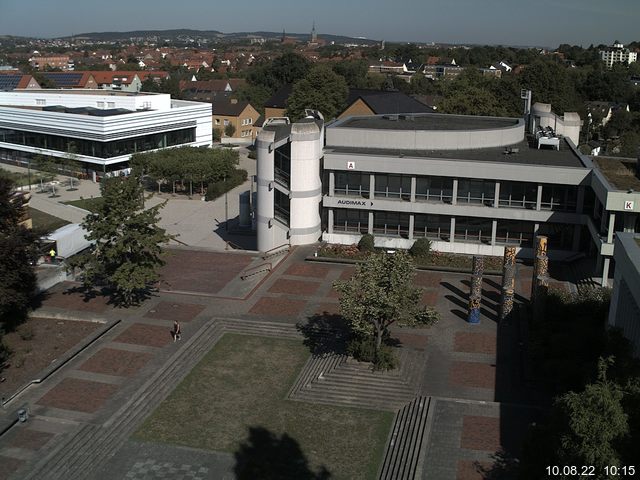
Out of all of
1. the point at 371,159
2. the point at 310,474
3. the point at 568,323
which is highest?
the point at 371,159

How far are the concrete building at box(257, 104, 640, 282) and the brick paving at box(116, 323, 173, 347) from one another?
1318 cm

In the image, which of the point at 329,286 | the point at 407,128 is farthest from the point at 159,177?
the point at 329,286

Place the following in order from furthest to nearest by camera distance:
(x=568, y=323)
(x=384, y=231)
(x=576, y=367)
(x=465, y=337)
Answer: (x=384, y=231)
(x=465, y=337)
(x=568, y=323)
(x=576, y=367)

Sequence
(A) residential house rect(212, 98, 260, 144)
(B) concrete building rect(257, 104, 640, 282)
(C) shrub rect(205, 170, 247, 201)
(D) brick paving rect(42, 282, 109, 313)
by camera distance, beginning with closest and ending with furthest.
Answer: (D) brick paving rect(42, 282, 109, 313)
(B) concrete building rect(257, 104, 640, 282)
(C) shrub rect(205, 170, 247, 201)
(A) residential house rect(212, 98, 260, 144)

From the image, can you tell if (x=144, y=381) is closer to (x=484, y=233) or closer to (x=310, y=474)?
(x=310, y=474)

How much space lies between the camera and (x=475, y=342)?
102 feet

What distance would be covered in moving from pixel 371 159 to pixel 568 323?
57.7ft

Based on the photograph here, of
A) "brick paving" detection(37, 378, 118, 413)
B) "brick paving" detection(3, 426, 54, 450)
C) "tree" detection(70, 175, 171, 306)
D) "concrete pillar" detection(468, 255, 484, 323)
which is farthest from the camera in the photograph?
"tree" detection(70, 175, 171, 306)

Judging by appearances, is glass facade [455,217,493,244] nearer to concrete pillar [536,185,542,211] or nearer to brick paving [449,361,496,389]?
concrete pillar [536,185,542,211]

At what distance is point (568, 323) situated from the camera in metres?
29.2

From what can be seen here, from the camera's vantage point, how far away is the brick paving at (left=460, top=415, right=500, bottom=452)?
75.5ft

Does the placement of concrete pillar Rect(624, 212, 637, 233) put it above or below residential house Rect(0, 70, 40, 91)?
below

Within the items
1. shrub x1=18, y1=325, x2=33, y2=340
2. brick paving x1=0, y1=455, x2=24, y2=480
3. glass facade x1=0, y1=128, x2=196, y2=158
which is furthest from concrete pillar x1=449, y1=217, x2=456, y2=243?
glass facade x1=0, y1=128, x2=196, y2=158

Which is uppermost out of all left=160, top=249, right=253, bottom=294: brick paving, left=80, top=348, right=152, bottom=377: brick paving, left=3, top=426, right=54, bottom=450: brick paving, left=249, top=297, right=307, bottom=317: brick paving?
left=160, top=249, right=253, bottom=294: brick paving
